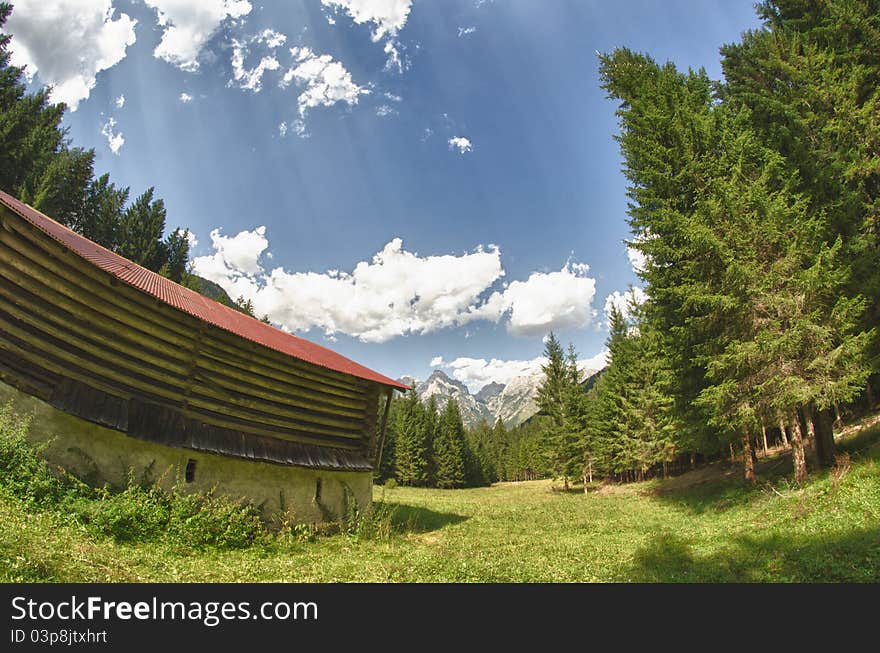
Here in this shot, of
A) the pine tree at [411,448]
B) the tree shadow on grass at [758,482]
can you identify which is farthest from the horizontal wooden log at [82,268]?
the pine tree at [411,448]

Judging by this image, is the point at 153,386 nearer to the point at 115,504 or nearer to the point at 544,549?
the point at 115,504

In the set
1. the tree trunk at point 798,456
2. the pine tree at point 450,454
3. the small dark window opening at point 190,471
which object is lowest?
the pine tree at point 450,454

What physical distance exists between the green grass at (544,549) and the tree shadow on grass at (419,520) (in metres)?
→ 0.35

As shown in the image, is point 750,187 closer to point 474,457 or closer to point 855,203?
point 855,203

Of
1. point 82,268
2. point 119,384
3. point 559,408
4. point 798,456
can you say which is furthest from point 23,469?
point 559,408

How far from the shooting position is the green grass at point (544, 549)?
679 cm

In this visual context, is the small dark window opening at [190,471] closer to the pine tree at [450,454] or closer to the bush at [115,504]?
the bush at [115,504]

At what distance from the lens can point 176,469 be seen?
11.2 m

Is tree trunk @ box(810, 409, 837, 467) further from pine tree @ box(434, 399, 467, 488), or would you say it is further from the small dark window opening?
pine tree @ box(434, 399, 467, 488)

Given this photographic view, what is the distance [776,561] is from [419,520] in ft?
46.2

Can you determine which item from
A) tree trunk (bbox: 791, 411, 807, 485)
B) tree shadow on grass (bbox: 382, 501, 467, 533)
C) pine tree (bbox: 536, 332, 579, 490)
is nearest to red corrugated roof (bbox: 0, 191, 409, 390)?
tree shadow on grass (bbox: 382, 501, 467, 533)

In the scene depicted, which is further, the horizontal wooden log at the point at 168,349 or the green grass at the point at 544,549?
the horizontal wooden log at the point at 168,349

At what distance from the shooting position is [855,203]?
15.2 m
